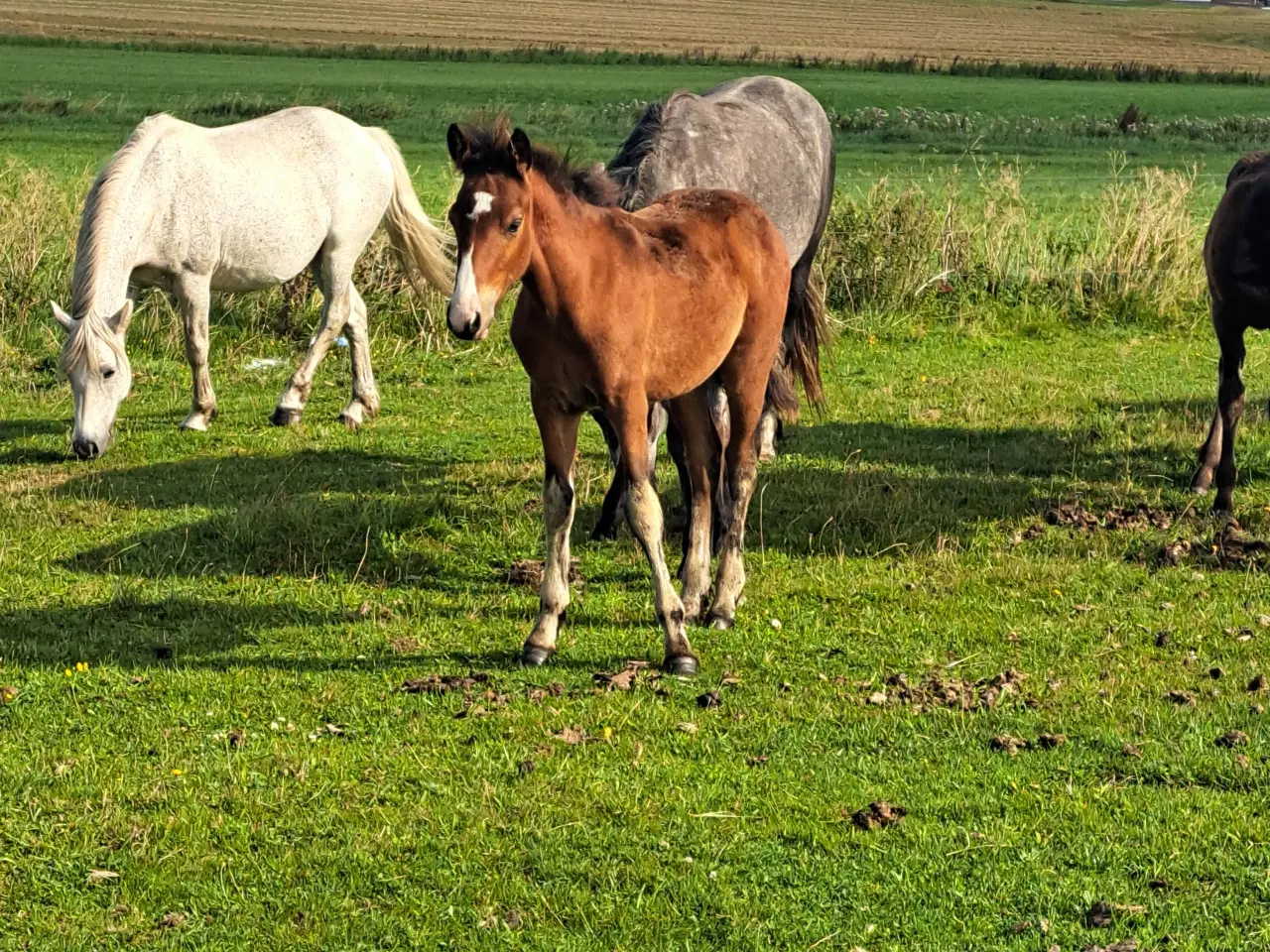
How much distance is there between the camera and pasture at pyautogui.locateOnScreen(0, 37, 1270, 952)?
441cm

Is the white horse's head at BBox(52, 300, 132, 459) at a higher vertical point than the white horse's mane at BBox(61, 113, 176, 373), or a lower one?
lower

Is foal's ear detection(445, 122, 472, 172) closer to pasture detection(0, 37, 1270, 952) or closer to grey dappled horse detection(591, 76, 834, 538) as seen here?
pasture detection(0, 37, 1270, 952)

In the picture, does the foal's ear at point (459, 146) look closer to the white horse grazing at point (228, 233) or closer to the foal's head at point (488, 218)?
the foal's head at point (488, 218)

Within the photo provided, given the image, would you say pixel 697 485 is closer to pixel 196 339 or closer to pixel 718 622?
pixel 718 622

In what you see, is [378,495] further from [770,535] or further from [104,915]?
[104,915]

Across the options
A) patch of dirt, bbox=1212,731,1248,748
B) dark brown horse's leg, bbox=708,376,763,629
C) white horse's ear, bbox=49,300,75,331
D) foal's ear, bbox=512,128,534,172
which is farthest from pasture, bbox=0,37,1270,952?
foal's ear, bbox=512,128,534,172

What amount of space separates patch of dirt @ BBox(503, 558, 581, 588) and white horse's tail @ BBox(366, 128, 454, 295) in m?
4.81

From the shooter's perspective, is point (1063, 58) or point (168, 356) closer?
point (168, 356)

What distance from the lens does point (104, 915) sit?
14.1 ft

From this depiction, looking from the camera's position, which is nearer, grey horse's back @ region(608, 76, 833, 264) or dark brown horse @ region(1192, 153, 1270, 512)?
grey horse's back @ region(608, 76, 833, 264)

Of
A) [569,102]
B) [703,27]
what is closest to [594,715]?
[569,102]

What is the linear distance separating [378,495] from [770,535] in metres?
2.41

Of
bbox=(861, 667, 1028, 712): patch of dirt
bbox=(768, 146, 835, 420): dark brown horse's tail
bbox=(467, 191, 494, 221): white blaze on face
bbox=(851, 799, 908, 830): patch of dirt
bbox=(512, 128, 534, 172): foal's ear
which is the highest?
bbox=(512, 128, 534, 172): foal's ear

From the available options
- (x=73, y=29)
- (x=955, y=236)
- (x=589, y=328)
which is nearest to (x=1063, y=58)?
(x=73, y=29)
